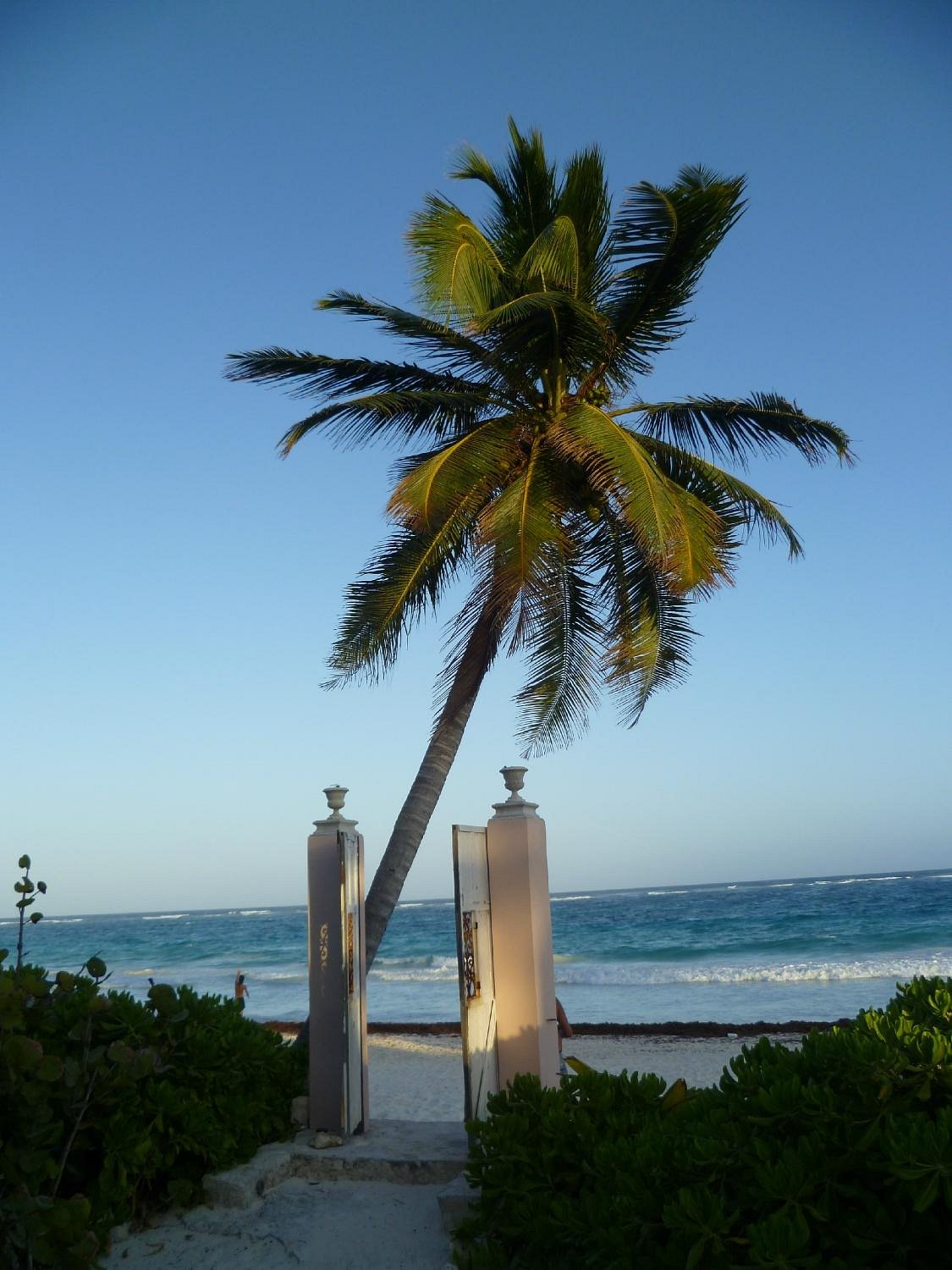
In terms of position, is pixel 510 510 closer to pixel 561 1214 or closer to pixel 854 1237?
pixel 561 1214

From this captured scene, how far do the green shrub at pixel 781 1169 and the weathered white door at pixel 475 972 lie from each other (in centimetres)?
188

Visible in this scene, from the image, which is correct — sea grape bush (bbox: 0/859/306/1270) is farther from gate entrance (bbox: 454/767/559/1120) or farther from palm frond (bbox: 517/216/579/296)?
palm frond (bbox: 517/216/579/296)

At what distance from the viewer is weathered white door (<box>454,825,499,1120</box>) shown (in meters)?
5.97

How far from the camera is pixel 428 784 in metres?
8.07

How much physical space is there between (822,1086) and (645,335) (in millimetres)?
7434

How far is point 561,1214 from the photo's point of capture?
3.59m

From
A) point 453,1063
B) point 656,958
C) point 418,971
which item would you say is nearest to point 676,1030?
point 453,1063

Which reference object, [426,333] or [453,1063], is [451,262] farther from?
[453,1063]

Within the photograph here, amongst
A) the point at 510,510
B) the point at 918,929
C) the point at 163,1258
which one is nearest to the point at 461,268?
the point at 510,510

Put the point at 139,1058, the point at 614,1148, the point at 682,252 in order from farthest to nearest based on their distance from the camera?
the point at 682,252
the point at 139,1058
the point at 614,1148

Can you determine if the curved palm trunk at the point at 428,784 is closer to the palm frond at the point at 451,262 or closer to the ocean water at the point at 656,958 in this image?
the palm frond at the point at 451,262

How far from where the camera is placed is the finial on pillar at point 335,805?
7.05 m

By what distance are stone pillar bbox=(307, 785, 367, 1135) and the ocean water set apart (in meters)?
13.7

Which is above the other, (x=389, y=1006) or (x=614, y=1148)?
(x=614, y=1148)
